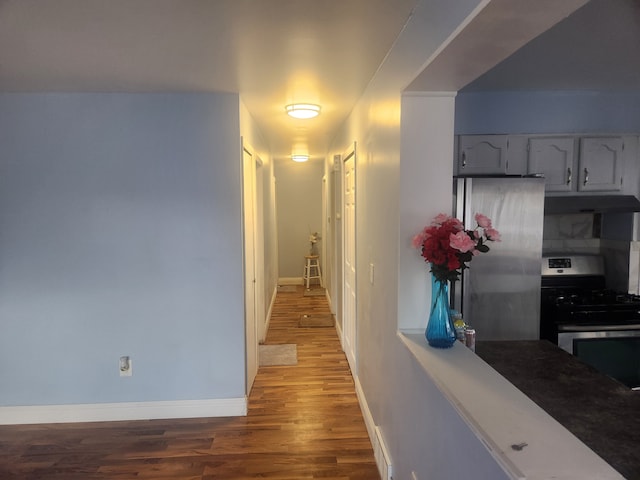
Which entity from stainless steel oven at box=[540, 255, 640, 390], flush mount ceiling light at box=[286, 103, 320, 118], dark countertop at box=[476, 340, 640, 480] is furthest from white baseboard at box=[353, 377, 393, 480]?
flush mount ceiling light at box=[286, 103, 320, 118]

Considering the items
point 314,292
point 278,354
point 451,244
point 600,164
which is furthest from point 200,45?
point 314,292

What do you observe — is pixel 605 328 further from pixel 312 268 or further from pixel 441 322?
pixel 312 268

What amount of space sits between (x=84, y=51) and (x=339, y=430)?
2664mm

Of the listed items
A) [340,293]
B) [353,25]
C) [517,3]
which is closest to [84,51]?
[353,25]

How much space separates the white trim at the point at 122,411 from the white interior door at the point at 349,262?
3.62 ft

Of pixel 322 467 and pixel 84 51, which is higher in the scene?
pixel 84 51

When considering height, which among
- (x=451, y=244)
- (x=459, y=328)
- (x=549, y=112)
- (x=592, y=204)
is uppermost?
(x=549, y=112)

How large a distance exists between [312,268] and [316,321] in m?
2.42

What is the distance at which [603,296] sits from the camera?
276 cm

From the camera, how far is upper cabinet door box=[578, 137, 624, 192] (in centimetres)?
277

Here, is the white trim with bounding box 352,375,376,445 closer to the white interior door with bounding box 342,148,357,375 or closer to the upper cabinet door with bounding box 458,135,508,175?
the white interior door with bounding box 342,148,357,375

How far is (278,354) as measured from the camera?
13.2 ft

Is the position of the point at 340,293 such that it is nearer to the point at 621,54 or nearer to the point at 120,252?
the point at 120,252

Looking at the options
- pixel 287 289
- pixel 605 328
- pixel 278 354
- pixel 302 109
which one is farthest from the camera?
pixel 287 289
